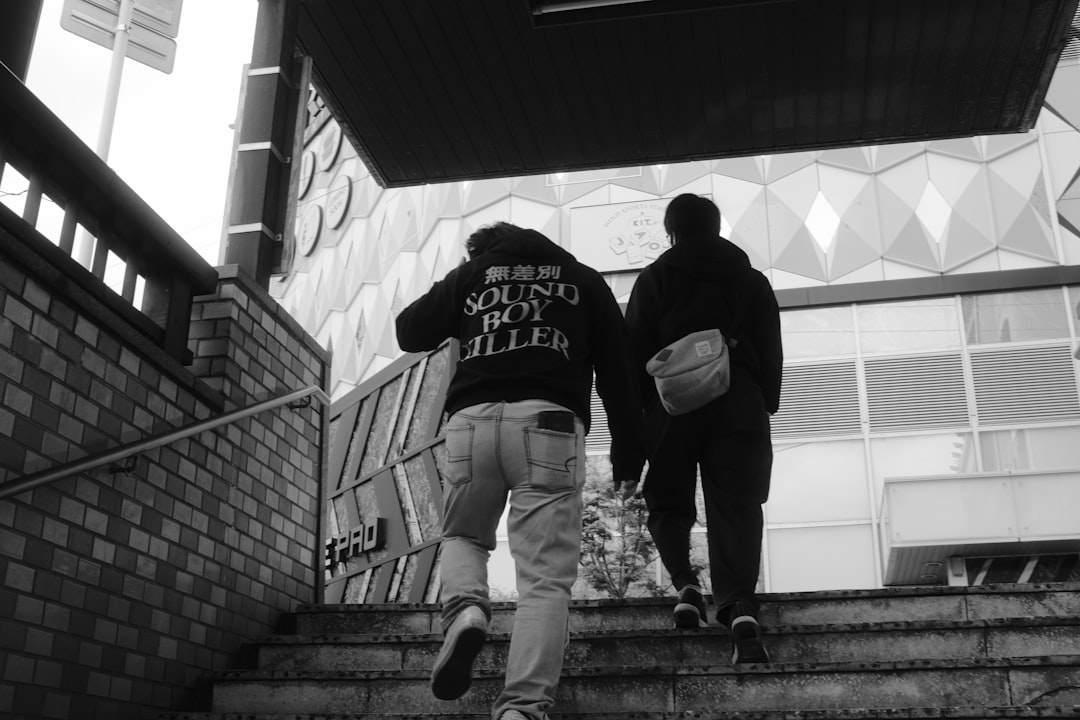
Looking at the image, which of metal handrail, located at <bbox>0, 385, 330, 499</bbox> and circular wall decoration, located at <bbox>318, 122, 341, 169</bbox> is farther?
circular wall decoration, located at <bbox>318, 122, 341, 169</bbox>

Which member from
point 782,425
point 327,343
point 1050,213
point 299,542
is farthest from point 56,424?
point 327,343

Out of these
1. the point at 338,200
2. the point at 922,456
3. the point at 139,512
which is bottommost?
the point at 139,512

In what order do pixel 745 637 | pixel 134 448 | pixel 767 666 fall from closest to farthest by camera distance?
pixel 767 666
pixel 745 637
pixel 134 448

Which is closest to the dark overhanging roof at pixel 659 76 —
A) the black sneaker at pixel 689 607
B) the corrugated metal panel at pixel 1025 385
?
the black sneaker at pixel 689 607

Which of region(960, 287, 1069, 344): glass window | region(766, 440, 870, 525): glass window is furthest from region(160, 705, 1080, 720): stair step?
region(960, 287, 1069, 344): glass window

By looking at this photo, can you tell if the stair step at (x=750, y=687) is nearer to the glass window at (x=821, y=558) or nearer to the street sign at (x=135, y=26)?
the street sign at (x=135, y=26)

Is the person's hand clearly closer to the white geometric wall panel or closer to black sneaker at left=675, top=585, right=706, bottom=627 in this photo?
black sneaker at left=675, top=585, right=706, bottom=627

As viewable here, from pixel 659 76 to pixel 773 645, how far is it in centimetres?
472

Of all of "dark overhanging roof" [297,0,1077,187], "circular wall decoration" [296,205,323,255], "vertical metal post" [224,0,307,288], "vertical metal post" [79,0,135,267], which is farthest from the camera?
"circular wall decoration" [296,205,323,255]

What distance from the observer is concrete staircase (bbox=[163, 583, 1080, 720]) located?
3.85 metres

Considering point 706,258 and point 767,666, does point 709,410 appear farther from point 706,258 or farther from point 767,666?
point 767,666

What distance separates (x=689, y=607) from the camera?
15.3 ft

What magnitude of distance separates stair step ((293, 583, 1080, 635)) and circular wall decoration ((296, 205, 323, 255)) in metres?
28.8

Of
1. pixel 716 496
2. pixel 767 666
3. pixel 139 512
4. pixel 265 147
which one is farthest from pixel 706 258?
pixel 265 147
